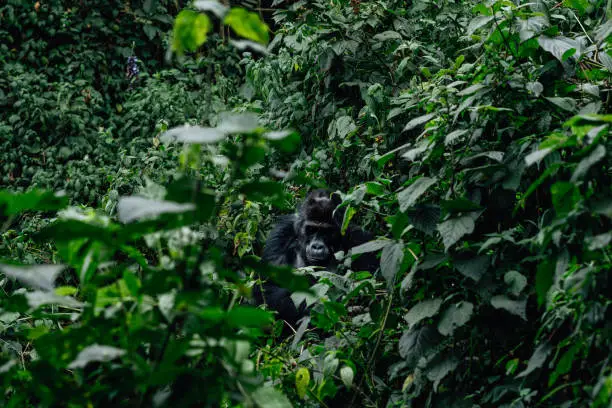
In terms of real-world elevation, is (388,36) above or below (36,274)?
below

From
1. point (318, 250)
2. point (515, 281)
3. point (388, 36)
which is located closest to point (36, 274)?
point (515, 281)

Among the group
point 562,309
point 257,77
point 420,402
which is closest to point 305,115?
point 257,77

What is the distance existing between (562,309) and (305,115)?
299cm

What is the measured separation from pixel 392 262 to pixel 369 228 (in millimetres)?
1911

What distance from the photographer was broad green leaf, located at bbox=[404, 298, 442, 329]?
7.20ft

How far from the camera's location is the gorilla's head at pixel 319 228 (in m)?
4.12

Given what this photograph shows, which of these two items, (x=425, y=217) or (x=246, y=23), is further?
(x=425, y=217)

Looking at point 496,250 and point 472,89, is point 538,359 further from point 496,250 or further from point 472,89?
point 472,89

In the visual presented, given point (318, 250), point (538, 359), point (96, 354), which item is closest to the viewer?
point (96, 354)

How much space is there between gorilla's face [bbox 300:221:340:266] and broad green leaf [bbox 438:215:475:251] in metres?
1.93

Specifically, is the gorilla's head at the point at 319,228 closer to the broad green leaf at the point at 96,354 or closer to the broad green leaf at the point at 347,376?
the broad green leaf at the point at 347,376

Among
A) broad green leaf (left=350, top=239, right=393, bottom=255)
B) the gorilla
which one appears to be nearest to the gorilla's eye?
the gorilla

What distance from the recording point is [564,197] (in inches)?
72.6

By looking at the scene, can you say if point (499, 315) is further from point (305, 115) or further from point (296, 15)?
point (296, 15)
